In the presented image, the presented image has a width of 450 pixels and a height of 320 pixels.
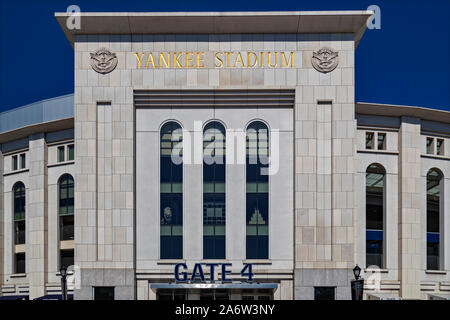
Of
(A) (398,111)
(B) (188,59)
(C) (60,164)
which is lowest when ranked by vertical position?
(C) (60,164)

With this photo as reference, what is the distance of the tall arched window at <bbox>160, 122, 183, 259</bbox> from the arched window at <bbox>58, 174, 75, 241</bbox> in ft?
30.0

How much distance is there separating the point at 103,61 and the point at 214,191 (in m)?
10.1

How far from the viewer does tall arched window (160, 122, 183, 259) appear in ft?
107

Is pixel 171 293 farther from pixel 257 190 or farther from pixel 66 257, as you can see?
pixel 66 257

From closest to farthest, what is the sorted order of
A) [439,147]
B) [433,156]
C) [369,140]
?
[369,140], [433,156], [439,147]

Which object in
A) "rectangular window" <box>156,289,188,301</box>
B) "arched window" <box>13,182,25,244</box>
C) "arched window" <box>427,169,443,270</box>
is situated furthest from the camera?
"arched window" <box>13,182,25,244</box>

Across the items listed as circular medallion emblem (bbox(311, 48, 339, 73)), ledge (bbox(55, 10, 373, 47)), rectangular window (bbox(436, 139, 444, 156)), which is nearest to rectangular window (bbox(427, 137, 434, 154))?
rectangular window (bbox(436, 139, 444, 156))

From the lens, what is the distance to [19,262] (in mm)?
40844

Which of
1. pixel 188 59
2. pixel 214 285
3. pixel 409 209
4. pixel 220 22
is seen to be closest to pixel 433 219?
pixel 409 209

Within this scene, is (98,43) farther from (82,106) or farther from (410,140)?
(410,140)

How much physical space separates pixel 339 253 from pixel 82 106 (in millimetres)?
17254

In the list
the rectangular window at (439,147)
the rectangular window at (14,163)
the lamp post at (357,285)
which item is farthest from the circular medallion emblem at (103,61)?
the rectangular window at (439,147)

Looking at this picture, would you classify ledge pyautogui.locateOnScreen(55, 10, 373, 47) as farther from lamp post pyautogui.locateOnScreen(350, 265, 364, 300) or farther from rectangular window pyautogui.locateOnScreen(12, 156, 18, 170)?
lamp post pyautogui.locateOnScreen(350, 265, 364, 300)

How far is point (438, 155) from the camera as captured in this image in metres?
37.2
